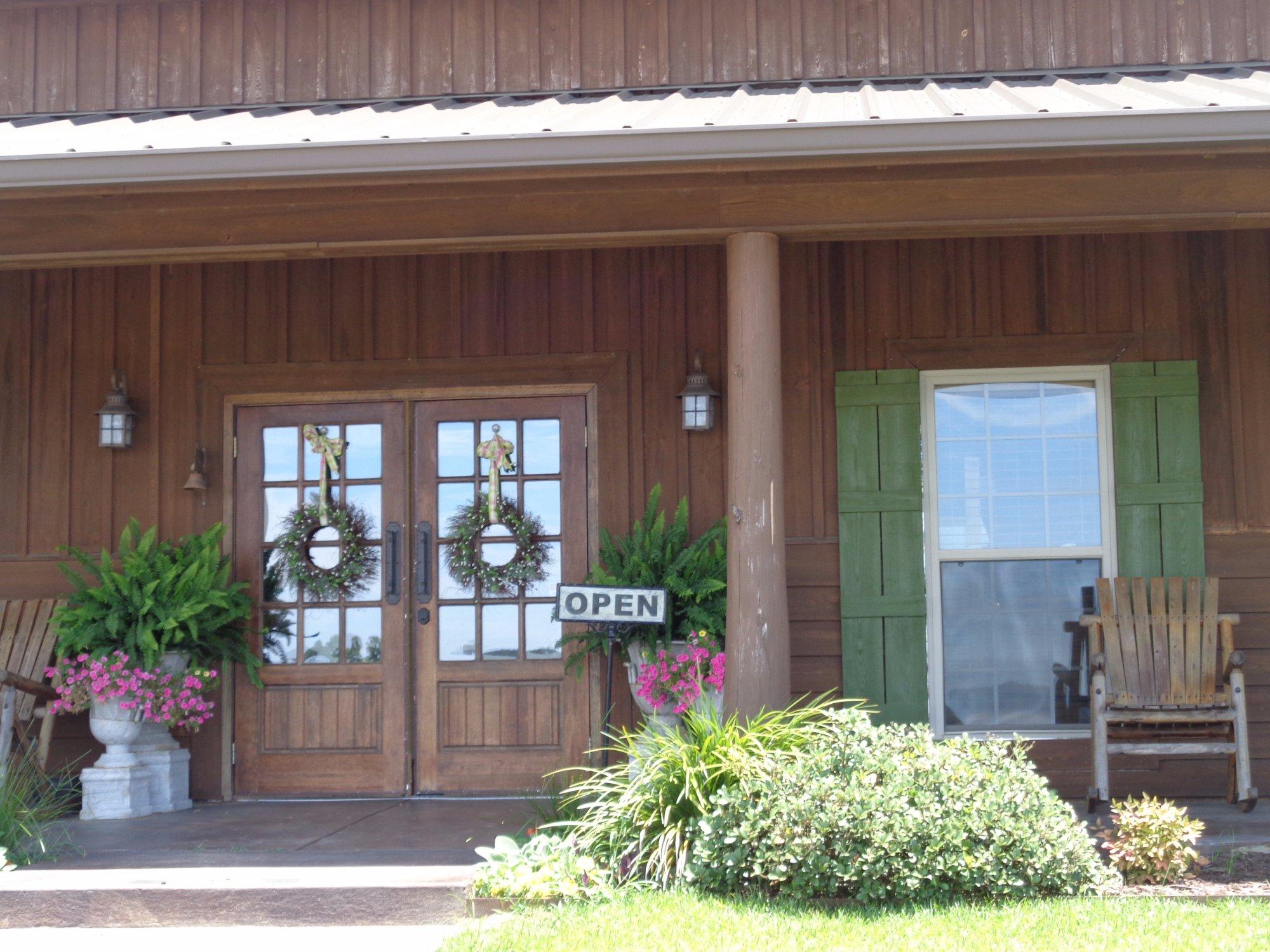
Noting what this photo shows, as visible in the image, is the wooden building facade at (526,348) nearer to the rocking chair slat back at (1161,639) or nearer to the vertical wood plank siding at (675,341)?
the vertical wood plank siding at (675,341)

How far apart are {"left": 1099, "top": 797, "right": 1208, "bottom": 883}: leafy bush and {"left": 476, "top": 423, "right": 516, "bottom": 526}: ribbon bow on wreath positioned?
312cm

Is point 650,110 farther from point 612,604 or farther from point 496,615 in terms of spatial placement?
point 496,615

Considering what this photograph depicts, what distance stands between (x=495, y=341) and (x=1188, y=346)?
10.1 feet

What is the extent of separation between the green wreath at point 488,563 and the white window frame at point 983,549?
5.71ft

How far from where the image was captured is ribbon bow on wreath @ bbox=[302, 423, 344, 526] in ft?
21.2

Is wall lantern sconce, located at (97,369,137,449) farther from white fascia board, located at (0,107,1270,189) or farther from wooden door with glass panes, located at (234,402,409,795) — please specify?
white fascia board, located at (0,107,1270,189)

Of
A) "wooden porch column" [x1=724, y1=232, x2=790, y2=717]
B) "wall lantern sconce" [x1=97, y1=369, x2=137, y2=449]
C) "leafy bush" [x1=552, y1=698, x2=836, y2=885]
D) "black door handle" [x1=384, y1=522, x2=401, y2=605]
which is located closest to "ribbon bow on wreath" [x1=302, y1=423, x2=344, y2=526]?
"black door handle" [x1=384, y1=522, x2=401, y2=605]

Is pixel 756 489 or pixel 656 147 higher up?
pixel 656 147

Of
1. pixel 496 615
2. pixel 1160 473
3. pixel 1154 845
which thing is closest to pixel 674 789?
pixel 1154 845

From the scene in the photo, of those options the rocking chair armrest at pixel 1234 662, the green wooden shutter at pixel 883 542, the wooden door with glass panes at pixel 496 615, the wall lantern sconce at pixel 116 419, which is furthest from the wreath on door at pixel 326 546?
the rocking chair armrest at pixel 1234 662

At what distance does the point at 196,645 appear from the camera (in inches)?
244

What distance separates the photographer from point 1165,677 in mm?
5805

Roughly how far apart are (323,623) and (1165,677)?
3.70m

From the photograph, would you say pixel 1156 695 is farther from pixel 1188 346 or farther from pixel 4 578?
pixel 4 578
